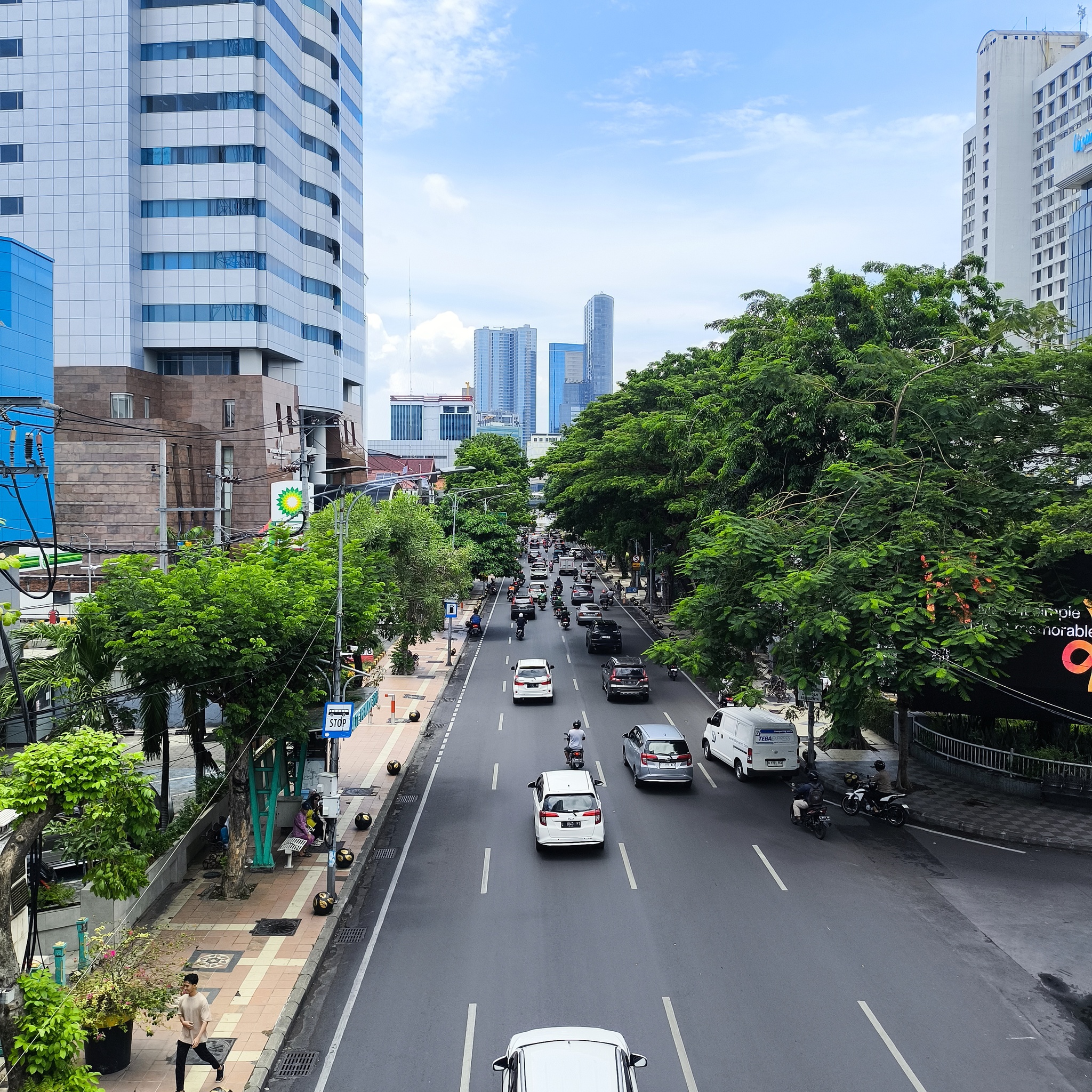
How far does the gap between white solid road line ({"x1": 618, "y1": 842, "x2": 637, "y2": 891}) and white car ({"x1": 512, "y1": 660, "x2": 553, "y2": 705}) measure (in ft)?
47.8

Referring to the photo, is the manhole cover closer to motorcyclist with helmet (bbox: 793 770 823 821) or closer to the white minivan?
motorcyclist with helmet (bbox: 793 770 823 821)

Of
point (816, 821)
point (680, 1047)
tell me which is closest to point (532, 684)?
point (816, 821)

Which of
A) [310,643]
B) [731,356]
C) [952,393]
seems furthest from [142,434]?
[952,393]

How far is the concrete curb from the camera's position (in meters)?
11.5

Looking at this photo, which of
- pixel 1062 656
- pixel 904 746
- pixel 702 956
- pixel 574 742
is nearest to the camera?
pixel 702 956

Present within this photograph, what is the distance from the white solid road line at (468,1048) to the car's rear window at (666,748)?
36.6 feet

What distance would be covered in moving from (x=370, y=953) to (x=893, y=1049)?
7.93 metres

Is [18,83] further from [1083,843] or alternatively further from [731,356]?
[1083,843]

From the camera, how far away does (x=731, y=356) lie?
3853 cm

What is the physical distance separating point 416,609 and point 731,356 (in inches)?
659

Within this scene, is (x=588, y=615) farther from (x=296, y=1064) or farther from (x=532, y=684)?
(x=296, y=1064)

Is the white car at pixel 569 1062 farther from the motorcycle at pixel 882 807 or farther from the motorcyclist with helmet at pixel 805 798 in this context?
the motorcycle at pixel 882 807

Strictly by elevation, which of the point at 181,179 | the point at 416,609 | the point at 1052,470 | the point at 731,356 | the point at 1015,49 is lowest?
the point at 416,609

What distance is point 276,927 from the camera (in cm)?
1574
